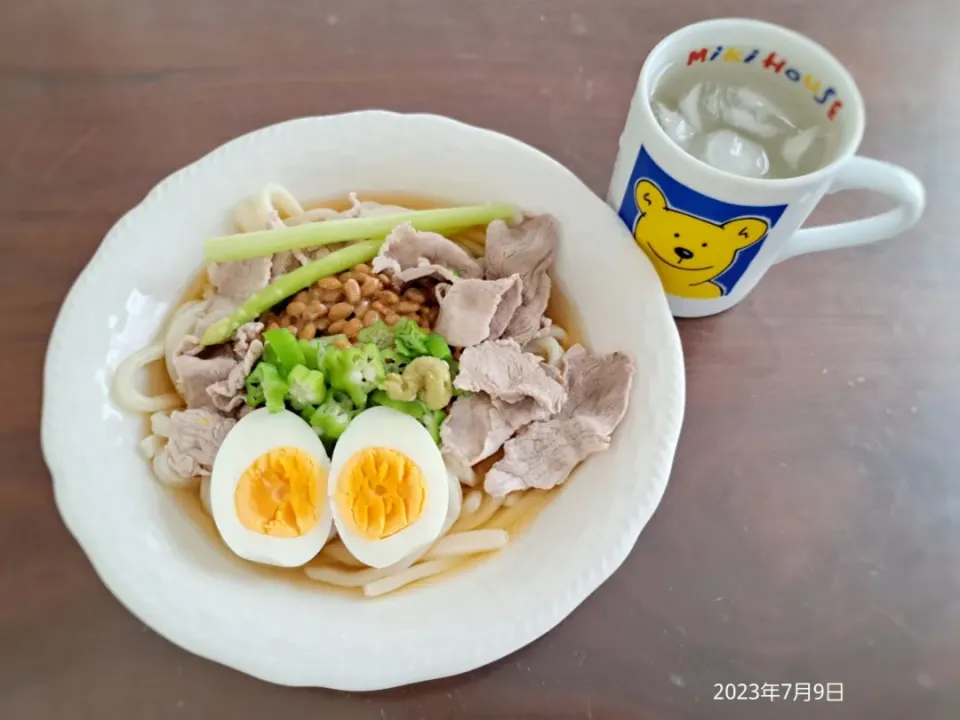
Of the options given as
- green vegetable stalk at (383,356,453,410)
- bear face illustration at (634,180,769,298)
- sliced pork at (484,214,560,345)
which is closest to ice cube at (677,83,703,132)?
bear face illustration at (634,180,769,298)

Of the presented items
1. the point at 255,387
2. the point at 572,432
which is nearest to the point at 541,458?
the point at 572,432

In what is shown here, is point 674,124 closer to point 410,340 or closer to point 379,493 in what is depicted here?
point 410,340

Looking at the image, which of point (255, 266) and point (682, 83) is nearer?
point (682, 83)

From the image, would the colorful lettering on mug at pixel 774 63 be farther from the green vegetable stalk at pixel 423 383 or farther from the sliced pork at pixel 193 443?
the sliced pork at pixel 193 443

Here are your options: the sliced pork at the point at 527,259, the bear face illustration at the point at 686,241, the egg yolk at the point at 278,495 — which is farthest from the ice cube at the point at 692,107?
the egg yolk at the point at 278,495

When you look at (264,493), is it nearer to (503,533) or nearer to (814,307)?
(503,533)

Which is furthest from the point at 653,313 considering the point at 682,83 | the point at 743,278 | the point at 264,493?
the point at 264,493
